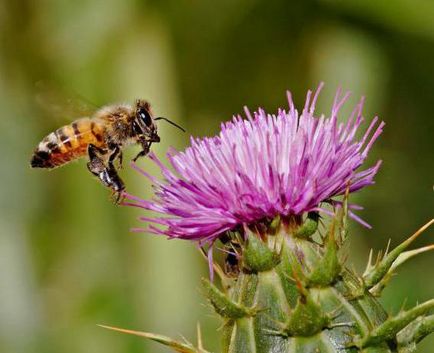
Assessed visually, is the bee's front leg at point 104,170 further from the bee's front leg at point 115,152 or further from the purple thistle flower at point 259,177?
the purple thistle flower at point 259,177

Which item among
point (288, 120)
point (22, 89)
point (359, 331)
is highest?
point (22, 89)

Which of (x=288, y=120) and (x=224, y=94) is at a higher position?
(x=224, y=94)

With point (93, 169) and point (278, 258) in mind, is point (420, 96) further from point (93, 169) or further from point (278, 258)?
point (278, 258)

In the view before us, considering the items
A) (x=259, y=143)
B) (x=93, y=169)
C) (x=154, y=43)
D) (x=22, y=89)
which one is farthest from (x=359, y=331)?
(x=22, y=89)

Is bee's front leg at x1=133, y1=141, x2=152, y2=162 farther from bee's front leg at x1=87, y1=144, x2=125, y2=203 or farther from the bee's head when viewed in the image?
bee's front leg at x1=87, y1=144, x2=125, y2=203

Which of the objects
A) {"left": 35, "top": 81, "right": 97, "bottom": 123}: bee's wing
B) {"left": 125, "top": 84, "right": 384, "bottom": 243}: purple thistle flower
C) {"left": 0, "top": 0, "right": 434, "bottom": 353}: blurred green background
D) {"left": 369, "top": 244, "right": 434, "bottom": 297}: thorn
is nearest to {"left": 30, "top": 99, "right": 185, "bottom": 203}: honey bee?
{"left": 35, "top": 81, "right": 97, "bottom": 123}: bee's wing
